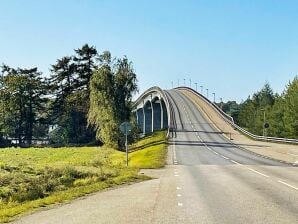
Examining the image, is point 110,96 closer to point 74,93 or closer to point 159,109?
point 74,93

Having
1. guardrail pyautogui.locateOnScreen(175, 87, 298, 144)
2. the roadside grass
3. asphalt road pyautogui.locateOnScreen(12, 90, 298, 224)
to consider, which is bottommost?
asphalt road pyautogui.locateOnScreen(12, 90, 298, 224)

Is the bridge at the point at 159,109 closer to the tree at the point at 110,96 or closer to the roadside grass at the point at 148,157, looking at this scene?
the tree at the point at 110,96

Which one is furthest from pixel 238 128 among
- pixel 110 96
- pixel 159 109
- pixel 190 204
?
pixel 190 204

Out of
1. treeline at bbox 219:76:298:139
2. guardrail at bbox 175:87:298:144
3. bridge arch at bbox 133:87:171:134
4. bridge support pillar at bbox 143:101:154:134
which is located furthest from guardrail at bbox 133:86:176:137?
treeline at bbox 219:76:298:139

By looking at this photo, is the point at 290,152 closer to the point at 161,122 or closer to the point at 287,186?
the point at 287,186

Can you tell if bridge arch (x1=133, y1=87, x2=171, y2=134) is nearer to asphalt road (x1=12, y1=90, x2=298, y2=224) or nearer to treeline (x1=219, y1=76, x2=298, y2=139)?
treeline (x1=219, y1=76, x2=298, y2=139)

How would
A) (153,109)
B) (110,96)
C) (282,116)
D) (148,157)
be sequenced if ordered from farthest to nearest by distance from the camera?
(153,109), (282,116), (110,96), (148,157)

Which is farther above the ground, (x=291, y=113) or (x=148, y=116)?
(x=148, y=116)

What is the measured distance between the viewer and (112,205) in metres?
14.3

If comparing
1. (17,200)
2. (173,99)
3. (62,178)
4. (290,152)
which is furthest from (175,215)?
(173,99)

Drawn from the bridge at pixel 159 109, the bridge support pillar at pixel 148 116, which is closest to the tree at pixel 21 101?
the bridge at pixel 159 109

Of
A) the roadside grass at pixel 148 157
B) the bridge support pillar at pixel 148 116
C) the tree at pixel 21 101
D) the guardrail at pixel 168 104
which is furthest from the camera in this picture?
the bridge support pillar at pixel 148 116

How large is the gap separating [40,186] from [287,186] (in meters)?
9.90

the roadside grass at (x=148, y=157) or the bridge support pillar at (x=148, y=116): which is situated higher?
the bridge support pillar at (x=148, y=116)
